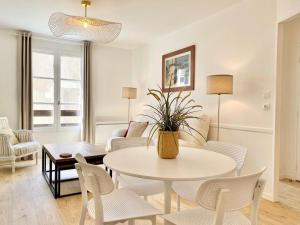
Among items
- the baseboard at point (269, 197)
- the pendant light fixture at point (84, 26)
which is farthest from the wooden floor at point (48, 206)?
the pendant light fixture at point (84, 26)

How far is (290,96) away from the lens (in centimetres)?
388

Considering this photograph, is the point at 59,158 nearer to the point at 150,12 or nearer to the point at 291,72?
the point at 150,12

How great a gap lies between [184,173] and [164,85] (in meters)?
3.57

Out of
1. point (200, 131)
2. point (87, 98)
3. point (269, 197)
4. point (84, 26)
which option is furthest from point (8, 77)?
point (269, 197)

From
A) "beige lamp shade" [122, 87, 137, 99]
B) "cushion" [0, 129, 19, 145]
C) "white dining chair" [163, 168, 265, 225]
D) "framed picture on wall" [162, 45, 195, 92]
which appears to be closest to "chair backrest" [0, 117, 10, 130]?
"cushion" [0, 129, 19, 145]

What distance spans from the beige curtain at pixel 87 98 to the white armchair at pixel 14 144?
3.99 ft

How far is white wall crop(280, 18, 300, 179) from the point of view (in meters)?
3.81

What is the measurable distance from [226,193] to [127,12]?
3.38 m

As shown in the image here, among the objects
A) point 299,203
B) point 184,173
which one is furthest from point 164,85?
point 184,173

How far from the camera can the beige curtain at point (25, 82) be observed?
474 cm

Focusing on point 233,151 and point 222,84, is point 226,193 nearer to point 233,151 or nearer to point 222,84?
point 233,151

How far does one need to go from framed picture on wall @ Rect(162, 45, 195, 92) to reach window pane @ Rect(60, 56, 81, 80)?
2050 millimetres

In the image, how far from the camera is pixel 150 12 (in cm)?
375

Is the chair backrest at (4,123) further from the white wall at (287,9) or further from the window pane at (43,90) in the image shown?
the white wall at (287,9)
